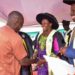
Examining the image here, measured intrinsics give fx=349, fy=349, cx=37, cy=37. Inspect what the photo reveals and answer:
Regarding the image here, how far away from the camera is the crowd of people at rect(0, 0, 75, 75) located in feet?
11.7

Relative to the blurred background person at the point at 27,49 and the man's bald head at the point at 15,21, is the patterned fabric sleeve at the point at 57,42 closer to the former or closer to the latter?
the blurred background person at the point at 27,49

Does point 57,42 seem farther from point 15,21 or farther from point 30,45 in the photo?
point 15,21

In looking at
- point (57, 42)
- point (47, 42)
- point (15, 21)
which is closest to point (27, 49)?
point (47, 42)

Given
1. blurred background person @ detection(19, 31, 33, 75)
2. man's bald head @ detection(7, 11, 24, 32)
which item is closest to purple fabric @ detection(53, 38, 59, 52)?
blurred background person @ detection(19, 31, 33, 75)

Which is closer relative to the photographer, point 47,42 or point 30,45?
point 47,42

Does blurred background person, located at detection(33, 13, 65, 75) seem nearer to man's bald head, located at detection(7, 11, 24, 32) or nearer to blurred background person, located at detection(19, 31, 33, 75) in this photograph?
blurred background person, located at detection(19, 31, 33, 75)

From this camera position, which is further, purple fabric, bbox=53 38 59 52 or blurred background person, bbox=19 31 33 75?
blurred background person, bbox=19 31 33 75

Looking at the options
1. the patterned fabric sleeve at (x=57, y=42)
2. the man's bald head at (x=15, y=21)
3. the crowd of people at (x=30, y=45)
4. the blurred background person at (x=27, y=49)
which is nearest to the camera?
the crowd of people at (x=30, y=45)

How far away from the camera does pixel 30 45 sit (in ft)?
15.2

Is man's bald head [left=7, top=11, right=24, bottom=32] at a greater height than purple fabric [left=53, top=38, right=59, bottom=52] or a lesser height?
greater

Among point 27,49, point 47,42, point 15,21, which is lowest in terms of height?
point 27,49

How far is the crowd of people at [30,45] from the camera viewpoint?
356 centimetres

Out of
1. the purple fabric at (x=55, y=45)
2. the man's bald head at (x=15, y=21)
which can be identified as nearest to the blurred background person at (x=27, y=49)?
the purple fabric at (x=55, y=45)

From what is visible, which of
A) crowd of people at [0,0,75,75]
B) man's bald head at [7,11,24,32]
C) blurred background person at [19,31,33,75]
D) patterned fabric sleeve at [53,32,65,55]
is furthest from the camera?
blurred background person at [19,31,33,75]
